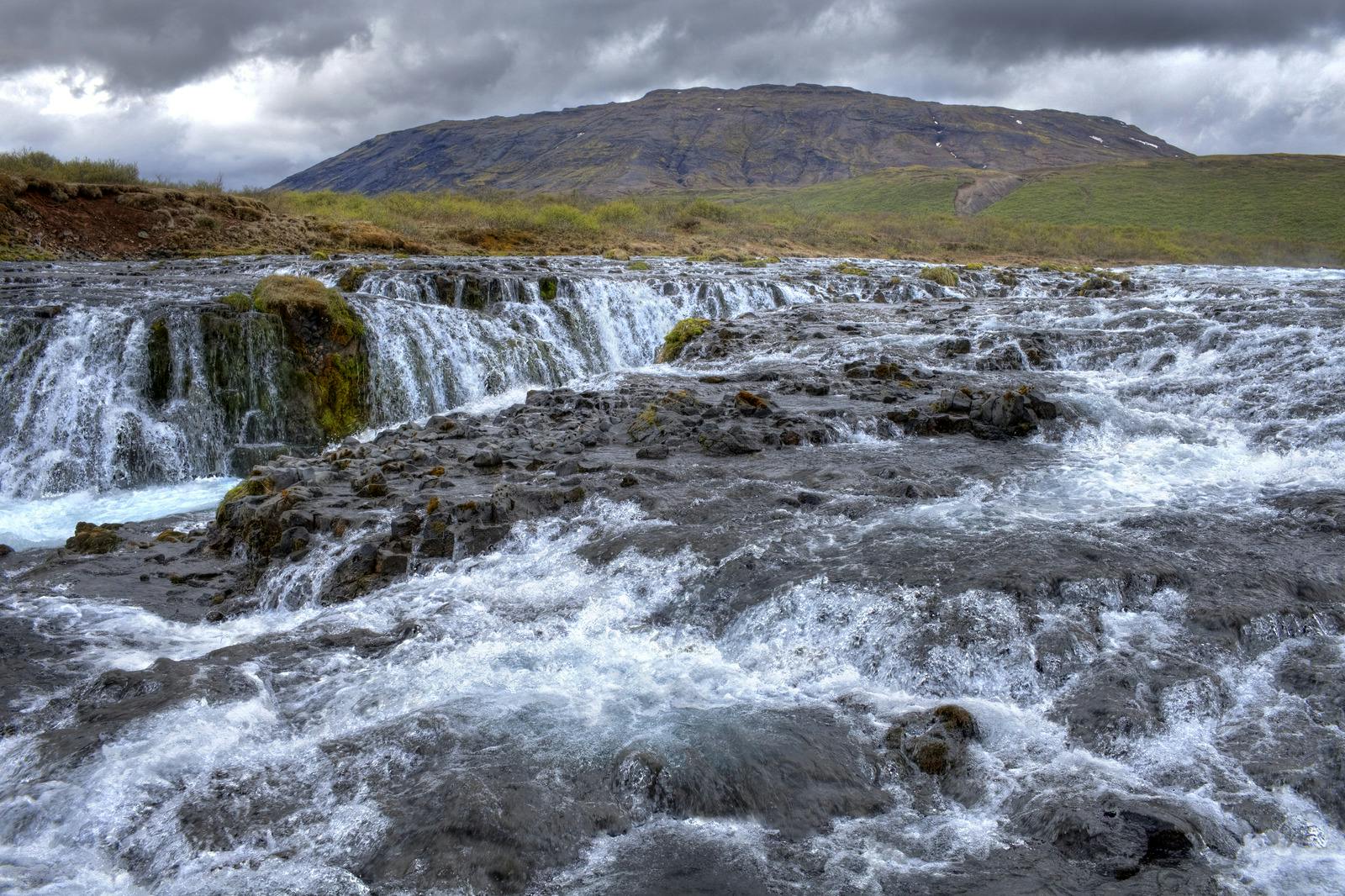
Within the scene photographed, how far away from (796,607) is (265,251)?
1227 inches

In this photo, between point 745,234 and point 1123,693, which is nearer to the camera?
point 1123,693

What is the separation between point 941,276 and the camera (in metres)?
32.1

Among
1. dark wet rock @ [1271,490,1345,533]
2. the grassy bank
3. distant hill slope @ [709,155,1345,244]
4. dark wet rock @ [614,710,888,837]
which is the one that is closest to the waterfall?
dark wet rock @ [614,710,888,837]

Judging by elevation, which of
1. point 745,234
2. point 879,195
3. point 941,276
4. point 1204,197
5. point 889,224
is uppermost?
point 879,195

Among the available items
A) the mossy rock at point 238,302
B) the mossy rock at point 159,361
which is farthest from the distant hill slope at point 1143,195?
the mossy rock at point 159,361

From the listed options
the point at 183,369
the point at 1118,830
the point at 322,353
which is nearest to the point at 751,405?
the point at 322,353

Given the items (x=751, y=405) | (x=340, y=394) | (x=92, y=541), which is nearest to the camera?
(x=92, y=541)

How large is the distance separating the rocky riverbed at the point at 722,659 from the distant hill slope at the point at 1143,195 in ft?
224

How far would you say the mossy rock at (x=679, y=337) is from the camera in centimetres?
2056

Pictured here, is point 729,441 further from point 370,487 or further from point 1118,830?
point 1118,830

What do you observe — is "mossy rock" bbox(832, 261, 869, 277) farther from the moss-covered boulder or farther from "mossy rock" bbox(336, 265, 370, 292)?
the moss-covered boulder

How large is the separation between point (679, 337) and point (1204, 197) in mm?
88194

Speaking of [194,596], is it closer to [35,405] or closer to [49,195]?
[35,405]

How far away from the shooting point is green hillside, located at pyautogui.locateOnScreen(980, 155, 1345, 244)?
73438 millimetres
